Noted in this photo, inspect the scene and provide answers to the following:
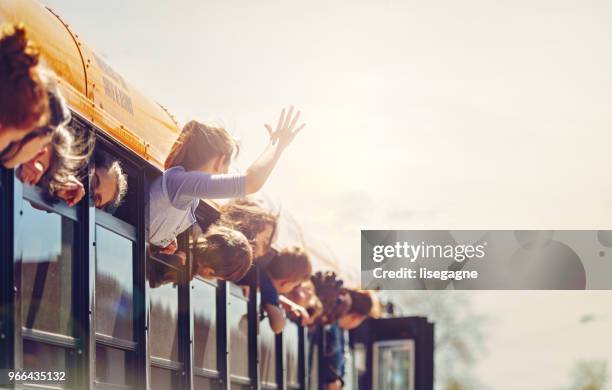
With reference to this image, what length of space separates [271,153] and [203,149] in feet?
0.68

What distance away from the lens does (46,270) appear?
7.34ft

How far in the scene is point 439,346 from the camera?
602 cm

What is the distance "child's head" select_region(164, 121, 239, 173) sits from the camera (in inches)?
121

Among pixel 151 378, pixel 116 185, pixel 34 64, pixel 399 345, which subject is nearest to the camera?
pixel 34 64

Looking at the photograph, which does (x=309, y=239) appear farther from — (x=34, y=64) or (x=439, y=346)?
(x=34, y=64)

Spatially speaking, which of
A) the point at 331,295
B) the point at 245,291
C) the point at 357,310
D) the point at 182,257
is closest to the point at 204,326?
the point at 182,257

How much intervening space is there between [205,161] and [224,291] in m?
0.53

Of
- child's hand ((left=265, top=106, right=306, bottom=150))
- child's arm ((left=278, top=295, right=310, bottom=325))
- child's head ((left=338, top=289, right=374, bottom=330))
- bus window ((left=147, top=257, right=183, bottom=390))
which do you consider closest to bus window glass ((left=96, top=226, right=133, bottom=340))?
bus window ((left=147, top=257, right=183, bottom=390))

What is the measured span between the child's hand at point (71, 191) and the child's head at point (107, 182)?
63mm

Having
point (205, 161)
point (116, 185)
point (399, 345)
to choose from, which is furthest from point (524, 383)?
point (116, 185)

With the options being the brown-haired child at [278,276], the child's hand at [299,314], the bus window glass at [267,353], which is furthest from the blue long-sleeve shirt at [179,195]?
the child's hand at [299,314]

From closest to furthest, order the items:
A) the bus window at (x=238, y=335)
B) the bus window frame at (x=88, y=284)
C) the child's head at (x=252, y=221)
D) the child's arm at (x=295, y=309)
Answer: the bus window frame at (x=88, y=284) → the child's head at (x=252, y=221) → the bus window at (x=238, y=335) → the child's arm at (x=295, y=309)

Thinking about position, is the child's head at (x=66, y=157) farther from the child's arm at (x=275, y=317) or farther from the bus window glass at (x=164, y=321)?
the child's arm at (x=275, y=317)

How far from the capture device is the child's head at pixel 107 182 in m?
2.45
